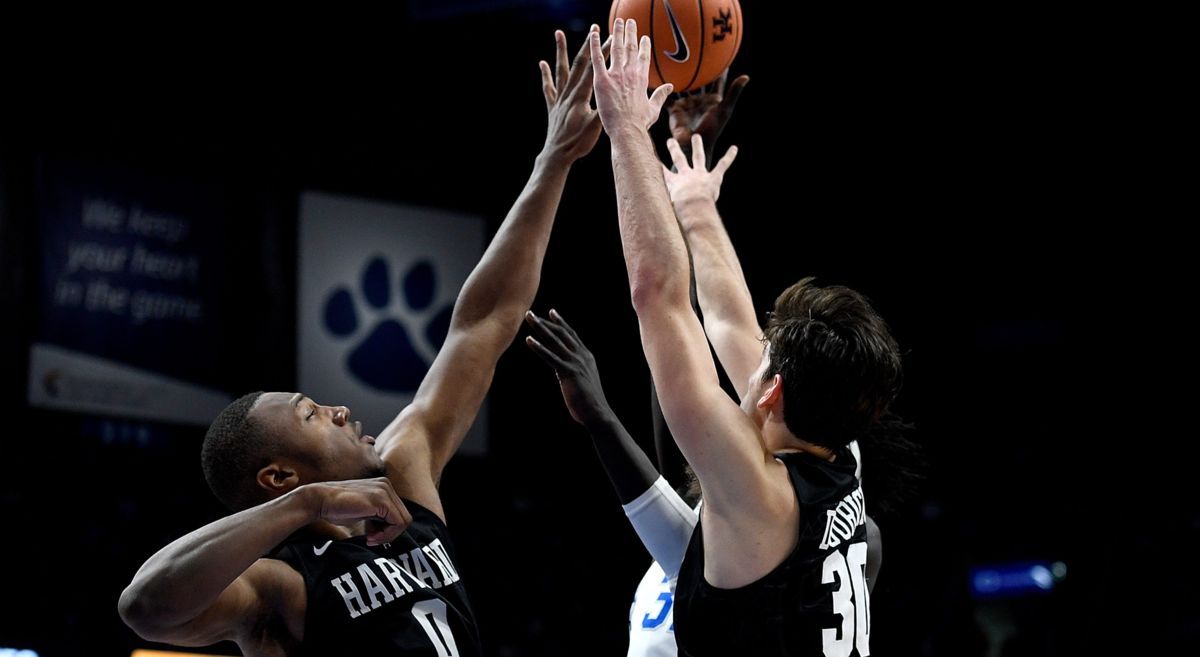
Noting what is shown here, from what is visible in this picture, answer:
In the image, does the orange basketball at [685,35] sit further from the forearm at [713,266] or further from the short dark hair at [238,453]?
the short dark hair at [238,453]

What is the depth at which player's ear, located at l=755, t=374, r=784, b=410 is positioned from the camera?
2787 mm

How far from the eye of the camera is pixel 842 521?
110 inches

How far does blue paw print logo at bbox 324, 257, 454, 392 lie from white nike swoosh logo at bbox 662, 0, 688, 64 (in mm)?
7061

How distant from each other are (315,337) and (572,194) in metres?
2.32

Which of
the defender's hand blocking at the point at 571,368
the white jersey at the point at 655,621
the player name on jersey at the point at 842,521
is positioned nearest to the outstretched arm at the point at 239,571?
the defender's hand blocking at the point at 571,368

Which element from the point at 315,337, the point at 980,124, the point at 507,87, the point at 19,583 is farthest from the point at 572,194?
the point at 19,583

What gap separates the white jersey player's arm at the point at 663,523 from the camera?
11.2 feet

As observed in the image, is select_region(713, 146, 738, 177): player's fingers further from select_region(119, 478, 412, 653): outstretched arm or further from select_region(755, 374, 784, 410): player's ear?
select_region(119, 478, 412, 653): outstretched arm

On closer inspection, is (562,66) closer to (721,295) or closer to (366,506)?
A: (721,295)

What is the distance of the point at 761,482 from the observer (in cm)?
262

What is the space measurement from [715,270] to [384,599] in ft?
4.38

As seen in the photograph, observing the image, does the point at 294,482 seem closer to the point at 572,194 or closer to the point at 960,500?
the point at 572,194

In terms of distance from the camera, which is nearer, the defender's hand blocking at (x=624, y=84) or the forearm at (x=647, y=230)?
the forearm at (x=647, y=230)

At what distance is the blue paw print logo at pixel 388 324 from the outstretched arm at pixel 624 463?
7.15 m
